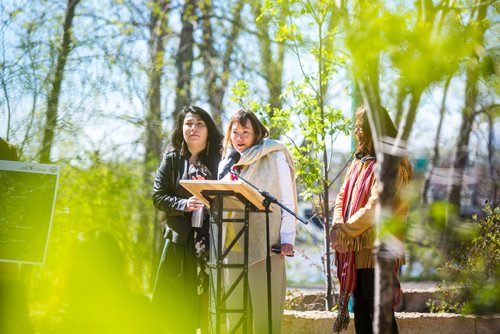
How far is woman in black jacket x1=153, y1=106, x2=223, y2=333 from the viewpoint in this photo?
15.2ft

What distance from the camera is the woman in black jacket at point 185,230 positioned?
4.64 metres

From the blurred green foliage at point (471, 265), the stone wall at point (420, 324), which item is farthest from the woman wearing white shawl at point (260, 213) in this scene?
the blurred green foliage at point (471, 265)

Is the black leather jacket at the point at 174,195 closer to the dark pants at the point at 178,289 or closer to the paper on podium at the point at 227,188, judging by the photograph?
the dark pants at the point at 178,289

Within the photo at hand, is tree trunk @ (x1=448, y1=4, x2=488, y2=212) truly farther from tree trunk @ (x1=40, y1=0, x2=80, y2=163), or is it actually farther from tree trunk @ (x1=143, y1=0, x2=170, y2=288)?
tree trunk @ (x1=143, y1=0, x2=170, y2=288)

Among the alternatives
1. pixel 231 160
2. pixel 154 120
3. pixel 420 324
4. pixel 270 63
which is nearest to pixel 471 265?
pixel 420 324

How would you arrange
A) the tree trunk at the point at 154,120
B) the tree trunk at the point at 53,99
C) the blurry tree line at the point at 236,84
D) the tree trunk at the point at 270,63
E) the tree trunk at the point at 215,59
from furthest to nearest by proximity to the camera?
the tree trunk at the point at 215,59 < the tree trunk at the point at 270,63 < the tree trunk at the point at 154,120 < the tree trunk at the point at 53,99 < the blurry tree line at the point at 236,84

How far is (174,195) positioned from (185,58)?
5.32m

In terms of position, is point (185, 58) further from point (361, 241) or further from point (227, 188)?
point (227, 188)

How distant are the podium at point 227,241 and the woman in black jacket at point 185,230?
0.50 meters

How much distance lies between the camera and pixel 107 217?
760 cm

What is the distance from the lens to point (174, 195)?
15.7 ft

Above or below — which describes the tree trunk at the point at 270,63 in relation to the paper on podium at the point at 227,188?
above

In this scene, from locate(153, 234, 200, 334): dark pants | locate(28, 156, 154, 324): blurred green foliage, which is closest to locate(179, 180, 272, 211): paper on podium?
locate(153, 234, 200, 334): dark pants

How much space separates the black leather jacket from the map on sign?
0.77 meters
